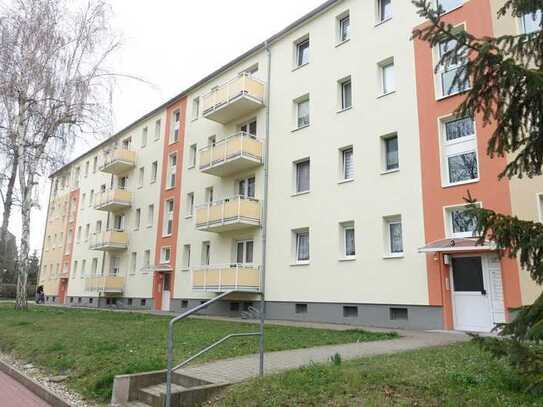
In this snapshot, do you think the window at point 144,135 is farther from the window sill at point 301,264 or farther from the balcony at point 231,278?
the window sill at point 301,264

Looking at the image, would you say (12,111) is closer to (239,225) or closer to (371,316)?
(239,225)

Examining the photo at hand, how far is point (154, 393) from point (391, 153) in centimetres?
1238

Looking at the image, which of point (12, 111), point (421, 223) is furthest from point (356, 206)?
point (12, 111)

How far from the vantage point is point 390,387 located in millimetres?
4980

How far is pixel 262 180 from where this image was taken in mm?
20984

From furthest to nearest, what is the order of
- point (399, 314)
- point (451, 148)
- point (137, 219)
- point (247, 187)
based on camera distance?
point (137, 219) < point (247, 187) < point (399, 314) < point (451, 148)

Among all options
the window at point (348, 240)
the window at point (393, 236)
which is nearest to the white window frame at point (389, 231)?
the window at point (393, 236)

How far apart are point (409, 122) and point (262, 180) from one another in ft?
25.8

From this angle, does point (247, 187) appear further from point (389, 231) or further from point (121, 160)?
point (121, 160)

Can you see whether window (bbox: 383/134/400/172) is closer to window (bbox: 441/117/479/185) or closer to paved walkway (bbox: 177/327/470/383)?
window (bbox: 441/117/479/185)

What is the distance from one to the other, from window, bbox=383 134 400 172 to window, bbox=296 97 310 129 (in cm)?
451

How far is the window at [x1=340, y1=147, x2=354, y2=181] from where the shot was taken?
56.9 ft

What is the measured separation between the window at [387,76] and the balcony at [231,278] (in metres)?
9.34

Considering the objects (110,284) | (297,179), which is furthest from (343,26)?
(110,284)
